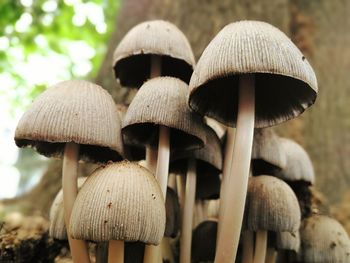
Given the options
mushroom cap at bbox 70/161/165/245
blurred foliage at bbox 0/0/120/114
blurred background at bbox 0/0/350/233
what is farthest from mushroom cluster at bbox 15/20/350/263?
blurred foliage at bbox 0/0/120/114

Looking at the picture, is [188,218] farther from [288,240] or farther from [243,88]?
[243,88]

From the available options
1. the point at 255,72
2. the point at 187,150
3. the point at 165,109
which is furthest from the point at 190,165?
the point at 255,72

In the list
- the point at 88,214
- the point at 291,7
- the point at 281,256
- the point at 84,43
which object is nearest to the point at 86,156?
the point at 88,214

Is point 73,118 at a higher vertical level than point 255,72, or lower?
lower

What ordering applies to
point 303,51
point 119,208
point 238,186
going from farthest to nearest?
point 303,51 → point 238,186 → point 119,208

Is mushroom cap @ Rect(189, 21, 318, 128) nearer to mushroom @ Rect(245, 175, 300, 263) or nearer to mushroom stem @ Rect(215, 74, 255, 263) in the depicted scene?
mushroom stem @ Rect(215, 74, 255, 263)

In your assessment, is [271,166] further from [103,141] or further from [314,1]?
[314,1]

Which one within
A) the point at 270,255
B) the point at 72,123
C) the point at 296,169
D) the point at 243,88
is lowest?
the point at 270,255

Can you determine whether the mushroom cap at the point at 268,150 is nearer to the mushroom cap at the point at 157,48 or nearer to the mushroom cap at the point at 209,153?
the mushroom cap at the point at 209,153
